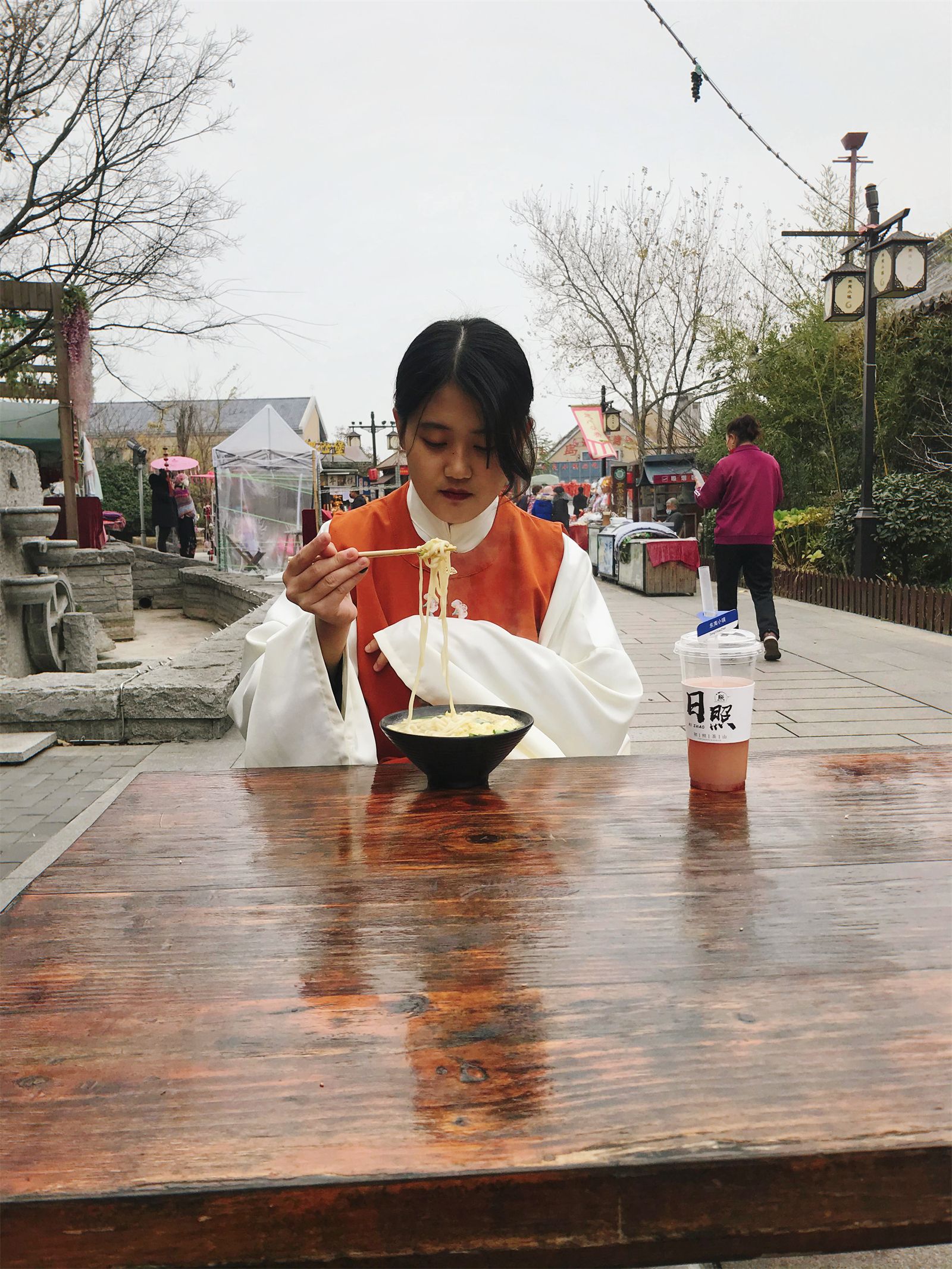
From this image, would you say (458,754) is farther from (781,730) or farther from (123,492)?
(123,492)

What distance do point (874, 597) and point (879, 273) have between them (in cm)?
319

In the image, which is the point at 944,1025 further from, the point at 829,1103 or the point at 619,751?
the point at 619,751

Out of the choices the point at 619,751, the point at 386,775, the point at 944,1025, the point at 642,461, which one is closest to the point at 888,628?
the point at 619,751

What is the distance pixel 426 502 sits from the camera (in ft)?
7.60

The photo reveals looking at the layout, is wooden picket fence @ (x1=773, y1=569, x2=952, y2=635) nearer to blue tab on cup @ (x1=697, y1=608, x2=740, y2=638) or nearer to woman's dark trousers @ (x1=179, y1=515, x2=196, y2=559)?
blue tab on cup @ (x1=697, y1=608, x2=740, y2=638)

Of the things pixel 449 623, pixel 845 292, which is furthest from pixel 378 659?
pixel 845 292

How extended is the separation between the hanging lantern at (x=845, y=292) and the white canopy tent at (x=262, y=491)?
829cm

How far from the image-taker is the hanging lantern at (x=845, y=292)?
10.2m

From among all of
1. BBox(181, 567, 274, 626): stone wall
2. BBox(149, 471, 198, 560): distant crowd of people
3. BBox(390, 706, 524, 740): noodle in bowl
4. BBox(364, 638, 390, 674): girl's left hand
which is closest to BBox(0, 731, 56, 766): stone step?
BBox(364, 638, 390, 674): girl's left hand

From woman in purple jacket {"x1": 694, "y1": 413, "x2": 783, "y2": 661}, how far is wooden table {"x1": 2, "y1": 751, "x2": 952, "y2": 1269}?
6.48m

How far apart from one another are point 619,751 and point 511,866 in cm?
99

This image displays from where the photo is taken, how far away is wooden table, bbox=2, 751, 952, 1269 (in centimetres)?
71

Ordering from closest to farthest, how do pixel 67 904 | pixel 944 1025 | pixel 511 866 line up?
pixel 944 1025, pixel 67 904, pixel 511 866

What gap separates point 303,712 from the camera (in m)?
2.05
